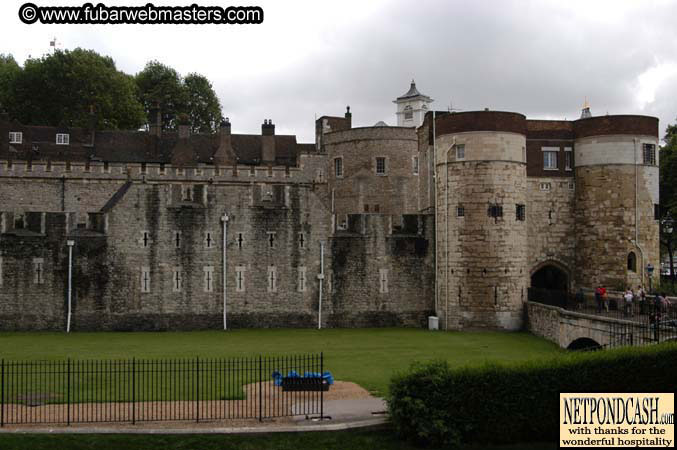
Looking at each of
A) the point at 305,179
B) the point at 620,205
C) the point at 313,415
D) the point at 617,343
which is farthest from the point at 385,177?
the point at 313,415

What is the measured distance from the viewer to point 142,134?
54.3 meters

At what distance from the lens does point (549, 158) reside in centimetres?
3747

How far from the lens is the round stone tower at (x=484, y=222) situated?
3412 centimetres

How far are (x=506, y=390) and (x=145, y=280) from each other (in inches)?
816

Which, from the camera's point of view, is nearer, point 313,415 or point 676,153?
point 313,415

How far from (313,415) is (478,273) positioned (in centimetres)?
1739

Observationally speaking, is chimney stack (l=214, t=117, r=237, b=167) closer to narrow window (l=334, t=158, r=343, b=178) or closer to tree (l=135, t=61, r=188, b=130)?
narrow window (l=334, t=158, r=343, b=178)

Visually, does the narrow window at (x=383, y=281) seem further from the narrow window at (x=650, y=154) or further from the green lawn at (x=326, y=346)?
the narrow window at (x=650, y=154)

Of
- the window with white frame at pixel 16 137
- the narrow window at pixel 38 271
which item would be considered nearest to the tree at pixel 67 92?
the window with white frame at pixel 16 137

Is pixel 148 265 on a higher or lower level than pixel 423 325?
higher

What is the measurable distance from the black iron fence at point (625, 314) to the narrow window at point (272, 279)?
12.3 m

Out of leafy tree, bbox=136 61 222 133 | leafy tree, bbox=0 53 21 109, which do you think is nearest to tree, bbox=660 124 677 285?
leafy tree, bbox=136 61 222 133

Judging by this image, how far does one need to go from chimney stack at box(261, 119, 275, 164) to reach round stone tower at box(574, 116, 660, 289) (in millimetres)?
24510

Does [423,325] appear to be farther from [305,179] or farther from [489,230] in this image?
[305,179]
